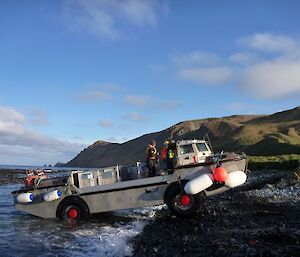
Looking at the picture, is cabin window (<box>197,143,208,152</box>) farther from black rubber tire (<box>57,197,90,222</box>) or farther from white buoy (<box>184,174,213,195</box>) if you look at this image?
black rubber tire (<box>57,197,90,222</box>)

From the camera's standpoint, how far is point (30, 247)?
470 inches

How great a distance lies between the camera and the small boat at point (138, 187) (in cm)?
1500

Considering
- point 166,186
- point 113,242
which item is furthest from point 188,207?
point 113,242

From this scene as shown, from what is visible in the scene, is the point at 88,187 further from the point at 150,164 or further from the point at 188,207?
the point at 188,207

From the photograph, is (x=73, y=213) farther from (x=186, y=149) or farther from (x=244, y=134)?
(x=244, y=134)

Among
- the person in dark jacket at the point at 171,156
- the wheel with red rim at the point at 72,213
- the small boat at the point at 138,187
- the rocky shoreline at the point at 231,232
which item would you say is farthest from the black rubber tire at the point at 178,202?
the wheel with red rim at the point at 72,213

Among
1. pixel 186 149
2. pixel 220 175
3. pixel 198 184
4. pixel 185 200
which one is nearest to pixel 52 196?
pixel 185 200

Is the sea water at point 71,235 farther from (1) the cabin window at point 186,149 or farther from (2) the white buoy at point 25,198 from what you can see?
(1) the cabin window at point 186,149

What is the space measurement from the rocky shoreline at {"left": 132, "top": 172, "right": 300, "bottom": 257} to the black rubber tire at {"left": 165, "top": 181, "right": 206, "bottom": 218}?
0.33m

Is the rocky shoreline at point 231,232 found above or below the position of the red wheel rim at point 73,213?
below

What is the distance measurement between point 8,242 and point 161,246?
569 cm

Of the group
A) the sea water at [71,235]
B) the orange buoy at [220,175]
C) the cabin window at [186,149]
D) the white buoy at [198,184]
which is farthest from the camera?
the cabin window at [186,149]

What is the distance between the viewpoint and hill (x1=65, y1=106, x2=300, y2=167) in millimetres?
76500

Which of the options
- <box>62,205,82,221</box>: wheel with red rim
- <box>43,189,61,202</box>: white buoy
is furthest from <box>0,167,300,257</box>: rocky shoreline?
<box>43,189,61,202</box>: white buoy
